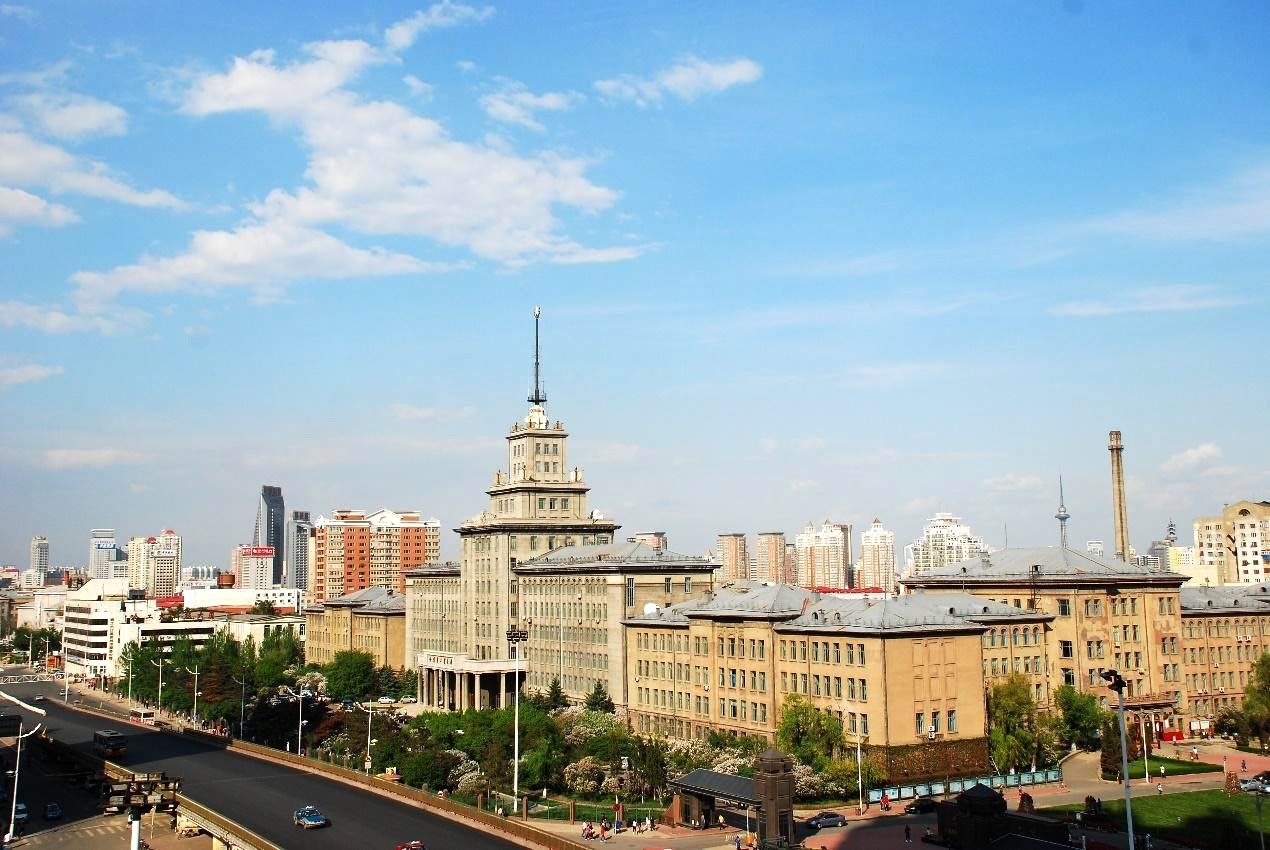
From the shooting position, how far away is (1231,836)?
69562 mm

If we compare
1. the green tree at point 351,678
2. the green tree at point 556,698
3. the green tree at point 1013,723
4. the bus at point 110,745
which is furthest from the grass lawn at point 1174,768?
the green tree at point 351,678

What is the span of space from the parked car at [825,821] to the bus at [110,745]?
71820mm

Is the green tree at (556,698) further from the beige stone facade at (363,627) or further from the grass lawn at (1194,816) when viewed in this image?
the grass lawn at (1194,816)

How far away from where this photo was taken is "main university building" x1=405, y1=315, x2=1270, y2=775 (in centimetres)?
9406

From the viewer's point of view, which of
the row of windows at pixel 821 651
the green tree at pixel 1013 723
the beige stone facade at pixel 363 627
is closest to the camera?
the row of windows at pixel 821 651

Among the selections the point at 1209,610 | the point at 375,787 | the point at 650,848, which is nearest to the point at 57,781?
the point at 375,787

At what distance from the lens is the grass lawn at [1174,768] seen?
95875 millimetres

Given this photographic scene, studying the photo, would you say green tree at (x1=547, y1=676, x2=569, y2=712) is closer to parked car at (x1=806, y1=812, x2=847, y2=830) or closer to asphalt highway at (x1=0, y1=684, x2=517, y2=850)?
asphalt highway at (x1=0, y1=684, x2=517, y2=850)

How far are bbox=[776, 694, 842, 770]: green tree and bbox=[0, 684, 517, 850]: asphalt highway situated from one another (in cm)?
2585

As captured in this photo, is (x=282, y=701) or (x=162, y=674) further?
(x=162, y=674)

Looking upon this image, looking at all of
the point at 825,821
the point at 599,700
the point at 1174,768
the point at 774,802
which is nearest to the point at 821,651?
the point at 825,821

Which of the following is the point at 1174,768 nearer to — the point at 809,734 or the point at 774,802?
the point at 809,734

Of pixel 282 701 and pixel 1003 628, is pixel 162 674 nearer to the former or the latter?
pixel 282 701

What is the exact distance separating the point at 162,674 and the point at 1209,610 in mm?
130208
